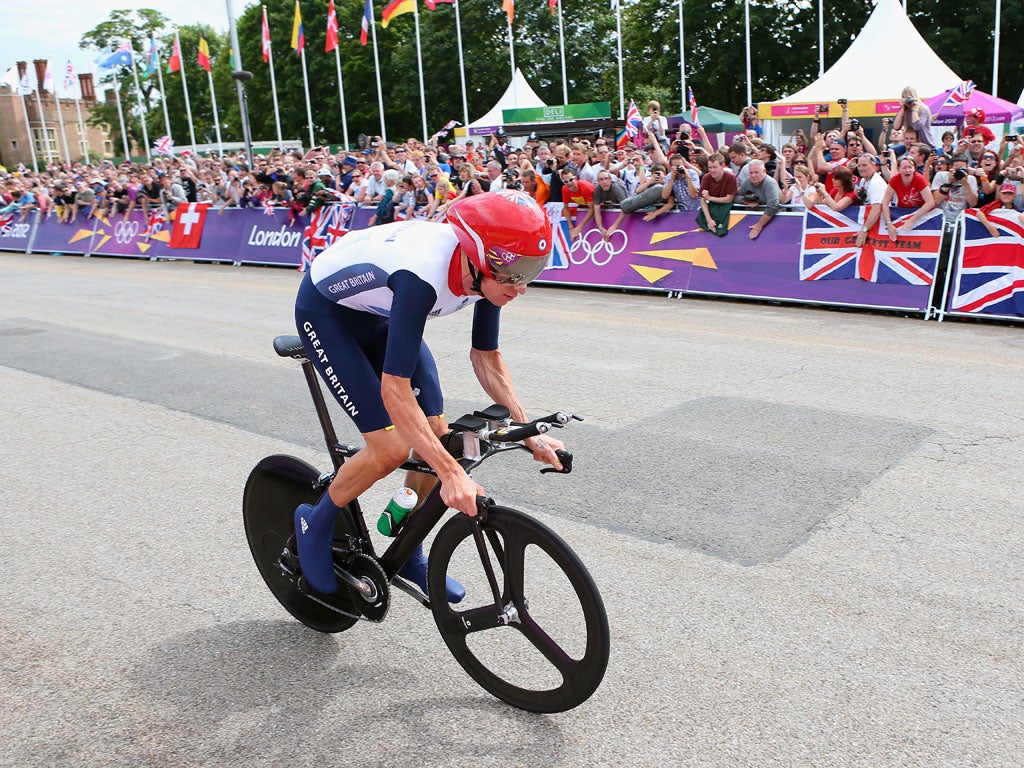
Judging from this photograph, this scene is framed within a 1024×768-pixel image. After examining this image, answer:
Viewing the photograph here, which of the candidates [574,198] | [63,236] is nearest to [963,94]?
[574,198]

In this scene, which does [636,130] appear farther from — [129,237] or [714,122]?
[129,237]

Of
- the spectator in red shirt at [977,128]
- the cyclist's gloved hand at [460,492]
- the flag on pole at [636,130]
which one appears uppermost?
the flag on pole at [636,130]

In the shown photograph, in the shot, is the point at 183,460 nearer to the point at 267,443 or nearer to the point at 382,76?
the point at 267,443

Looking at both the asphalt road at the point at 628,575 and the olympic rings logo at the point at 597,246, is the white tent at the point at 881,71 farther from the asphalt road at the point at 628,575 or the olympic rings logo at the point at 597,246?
the asphalt road at the point at 628,575

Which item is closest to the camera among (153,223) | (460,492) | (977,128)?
(460,492)

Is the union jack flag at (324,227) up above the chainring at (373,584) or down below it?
above

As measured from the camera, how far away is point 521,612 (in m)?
3.11

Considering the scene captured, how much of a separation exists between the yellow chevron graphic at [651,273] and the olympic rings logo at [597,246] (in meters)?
0.44

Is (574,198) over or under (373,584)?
over

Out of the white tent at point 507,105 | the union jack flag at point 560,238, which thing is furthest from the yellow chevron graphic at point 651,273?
the white tent at point 507,105

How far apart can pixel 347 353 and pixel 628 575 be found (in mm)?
1740

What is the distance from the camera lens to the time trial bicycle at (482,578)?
289 cm

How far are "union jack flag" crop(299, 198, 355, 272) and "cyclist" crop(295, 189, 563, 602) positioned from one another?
13712mm

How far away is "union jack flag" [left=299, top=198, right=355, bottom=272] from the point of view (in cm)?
1681
